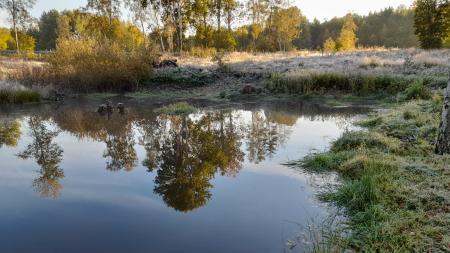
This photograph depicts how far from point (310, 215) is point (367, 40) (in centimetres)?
6511

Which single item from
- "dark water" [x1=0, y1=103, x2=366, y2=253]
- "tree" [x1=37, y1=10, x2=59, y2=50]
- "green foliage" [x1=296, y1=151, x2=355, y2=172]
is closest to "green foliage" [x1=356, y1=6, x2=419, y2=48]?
"tree" [x1=37, y1=10, x2=59, y2=50]

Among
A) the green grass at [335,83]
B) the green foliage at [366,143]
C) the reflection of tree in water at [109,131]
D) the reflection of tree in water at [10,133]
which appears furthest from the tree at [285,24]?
the green foliage at [366,143]

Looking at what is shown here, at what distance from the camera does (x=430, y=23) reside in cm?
2930

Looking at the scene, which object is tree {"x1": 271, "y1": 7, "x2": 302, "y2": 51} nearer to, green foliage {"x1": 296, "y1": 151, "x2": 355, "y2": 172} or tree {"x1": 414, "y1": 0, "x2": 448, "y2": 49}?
tree {"x1": 414, "y1": 0, "x2": 448, "y2": 49}

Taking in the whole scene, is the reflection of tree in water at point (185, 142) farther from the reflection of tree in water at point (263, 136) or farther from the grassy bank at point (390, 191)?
the grassy bank at point (390, 191)

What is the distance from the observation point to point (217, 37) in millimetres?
36438

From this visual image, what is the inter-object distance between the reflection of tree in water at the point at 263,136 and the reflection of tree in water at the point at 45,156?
3.35 metres

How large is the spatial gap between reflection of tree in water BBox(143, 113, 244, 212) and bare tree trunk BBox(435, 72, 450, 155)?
3.20 m

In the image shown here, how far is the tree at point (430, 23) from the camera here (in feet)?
95.7

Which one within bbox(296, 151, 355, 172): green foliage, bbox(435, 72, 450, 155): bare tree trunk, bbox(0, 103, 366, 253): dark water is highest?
bbox(435, 72, 450, 155): bare tree trunk

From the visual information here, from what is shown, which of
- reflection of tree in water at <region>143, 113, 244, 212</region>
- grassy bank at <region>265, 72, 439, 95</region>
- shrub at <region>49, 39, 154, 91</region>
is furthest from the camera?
shrub at <region>49, 39, 154, 91</region>

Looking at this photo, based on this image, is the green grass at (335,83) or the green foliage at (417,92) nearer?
the green foliage at (417,92)

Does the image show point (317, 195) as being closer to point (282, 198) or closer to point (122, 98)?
point (282, 198)

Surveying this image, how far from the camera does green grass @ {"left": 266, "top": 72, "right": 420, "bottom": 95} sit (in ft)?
48.7
